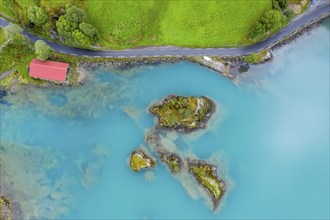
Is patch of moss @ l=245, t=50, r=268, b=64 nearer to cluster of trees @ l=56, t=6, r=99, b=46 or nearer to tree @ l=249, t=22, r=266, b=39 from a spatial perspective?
tree @ l=249, t=22, r=266, b=39

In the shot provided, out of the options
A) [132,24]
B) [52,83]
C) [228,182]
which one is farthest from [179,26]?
[228,182]

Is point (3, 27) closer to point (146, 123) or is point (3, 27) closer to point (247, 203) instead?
point (146, 123)

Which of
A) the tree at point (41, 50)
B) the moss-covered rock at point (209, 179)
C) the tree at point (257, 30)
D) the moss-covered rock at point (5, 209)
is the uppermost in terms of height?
the tree at point (257, 30)

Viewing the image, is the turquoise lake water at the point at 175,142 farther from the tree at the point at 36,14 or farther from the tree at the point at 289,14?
the tree at the point at 36,14

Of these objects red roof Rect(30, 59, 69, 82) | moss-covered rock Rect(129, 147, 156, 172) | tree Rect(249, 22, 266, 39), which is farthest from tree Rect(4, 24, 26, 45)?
tree Rect(249, 22, 266, 39)

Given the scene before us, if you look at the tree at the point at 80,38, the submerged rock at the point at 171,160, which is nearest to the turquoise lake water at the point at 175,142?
the submerged rock at the point at 171,160
